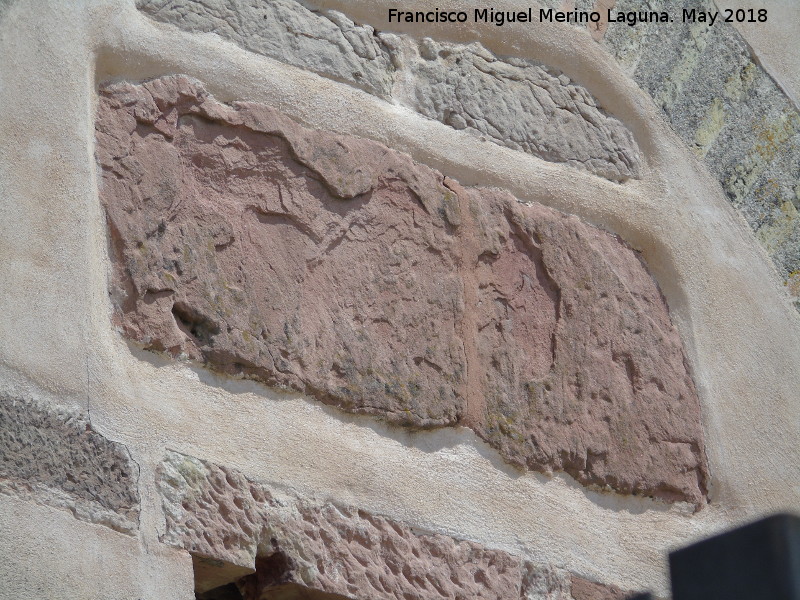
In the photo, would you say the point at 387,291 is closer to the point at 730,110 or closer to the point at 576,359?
the point at 576,359

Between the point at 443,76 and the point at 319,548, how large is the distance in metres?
0.81

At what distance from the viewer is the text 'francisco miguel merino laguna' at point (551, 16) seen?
176cm

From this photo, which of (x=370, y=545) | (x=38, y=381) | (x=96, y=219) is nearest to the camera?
(x=38, y=381)

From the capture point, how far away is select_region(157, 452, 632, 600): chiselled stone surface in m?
1.33

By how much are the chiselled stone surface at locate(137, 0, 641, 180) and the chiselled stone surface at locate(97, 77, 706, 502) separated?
118 millimetres

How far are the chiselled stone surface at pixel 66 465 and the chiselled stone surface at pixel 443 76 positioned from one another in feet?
2.02

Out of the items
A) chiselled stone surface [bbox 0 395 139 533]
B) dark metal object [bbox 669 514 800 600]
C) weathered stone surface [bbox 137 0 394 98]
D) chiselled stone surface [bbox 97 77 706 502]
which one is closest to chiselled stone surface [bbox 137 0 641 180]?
weathered stone surface [bbox 137 0 394 98]

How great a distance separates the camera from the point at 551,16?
188cm

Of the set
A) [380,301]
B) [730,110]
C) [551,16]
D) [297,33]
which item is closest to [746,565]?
[380,301]

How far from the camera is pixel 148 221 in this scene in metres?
1.40

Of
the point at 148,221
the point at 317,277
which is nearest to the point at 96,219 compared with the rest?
the point at 148,221

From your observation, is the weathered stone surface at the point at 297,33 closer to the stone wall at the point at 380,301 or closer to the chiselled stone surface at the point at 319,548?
the stone wall at the point at 380,301

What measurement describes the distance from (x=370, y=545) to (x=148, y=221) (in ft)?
1.78

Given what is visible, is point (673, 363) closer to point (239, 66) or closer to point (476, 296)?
point (476, 296)
